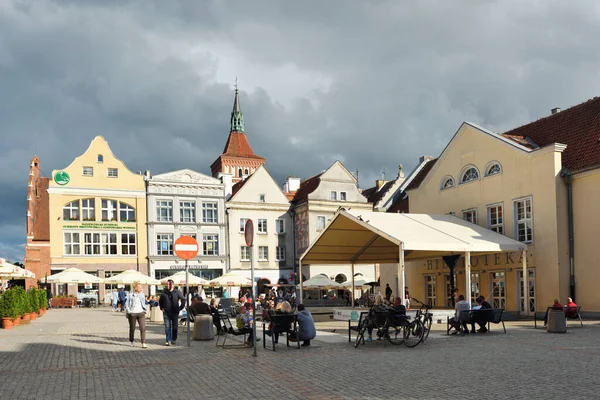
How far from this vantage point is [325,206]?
5388 cm

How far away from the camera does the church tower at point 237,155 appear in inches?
3858

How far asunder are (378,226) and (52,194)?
110 ft

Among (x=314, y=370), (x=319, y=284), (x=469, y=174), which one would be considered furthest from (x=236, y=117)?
(x=314, y=370)

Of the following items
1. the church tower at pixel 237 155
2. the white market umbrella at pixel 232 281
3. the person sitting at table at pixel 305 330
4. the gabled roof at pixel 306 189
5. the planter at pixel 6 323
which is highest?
the church tower at pixel 237 155

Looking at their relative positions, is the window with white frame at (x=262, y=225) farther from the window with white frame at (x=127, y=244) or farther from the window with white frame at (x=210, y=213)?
the window with white frame at (x=127, y=244)

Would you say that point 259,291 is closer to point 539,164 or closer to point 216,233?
point 216,233

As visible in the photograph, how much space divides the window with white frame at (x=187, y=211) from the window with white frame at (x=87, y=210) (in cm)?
699

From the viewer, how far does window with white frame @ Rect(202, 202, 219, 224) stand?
52.0 m

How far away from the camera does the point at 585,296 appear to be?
2406 centimetres

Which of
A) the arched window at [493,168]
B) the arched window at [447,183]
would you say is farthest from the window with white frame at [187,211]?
the arched window at [493,168]

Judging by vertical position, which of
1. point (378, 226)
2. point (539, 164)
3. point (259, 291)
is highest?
point (539, 164)

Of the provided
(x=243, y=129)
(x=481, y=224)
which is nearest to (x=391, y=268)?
(x=481, y=224)

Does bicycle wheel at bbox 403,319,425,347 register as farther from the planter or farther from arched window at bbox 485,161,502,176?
arched window at bbox 485,161,502,176

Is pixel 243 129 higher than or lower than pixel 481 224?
higher
